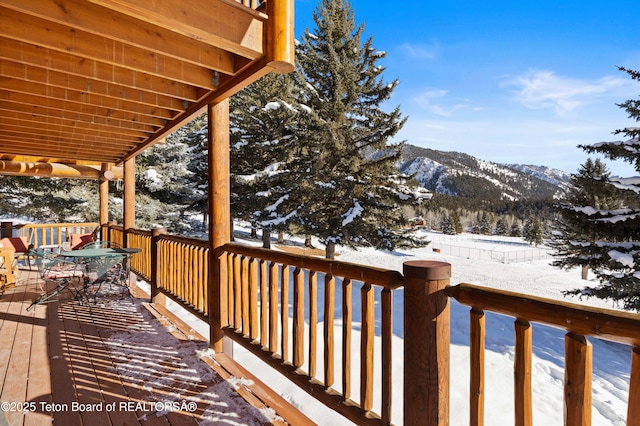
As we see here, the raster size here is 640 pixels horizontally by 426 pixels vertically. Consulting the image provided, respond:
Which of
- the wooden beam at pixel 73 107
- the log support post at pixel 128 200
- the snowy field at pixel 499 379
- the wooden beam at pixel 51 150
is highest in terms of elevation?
the wooden beam at pixel 73 107

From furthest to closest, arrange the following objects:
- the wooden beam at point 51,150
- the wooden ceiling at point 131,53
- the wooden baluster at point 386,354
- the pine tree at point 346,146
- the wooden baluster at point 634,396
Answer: the pine tree at point 346,146
the wooden beam at point 51,150
the wooden ceiling at point 131,53
the wooden baluster at point 386,354
the wooden baluster at point 634,396

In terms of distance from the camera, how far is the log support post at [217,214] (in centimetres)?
316

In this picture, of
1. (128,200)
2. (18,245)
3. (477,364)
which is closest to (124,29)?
(477,364)

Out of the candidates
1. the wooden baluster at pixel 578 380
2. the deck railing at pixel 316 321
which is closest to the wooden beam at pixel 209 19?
the deck railing at pixel 316 321

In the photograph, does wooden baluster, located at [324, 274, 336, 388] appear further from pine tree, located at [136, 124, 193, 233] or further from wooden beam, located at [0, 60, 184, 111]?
pine tree, located at [136, 124, 193, 233]

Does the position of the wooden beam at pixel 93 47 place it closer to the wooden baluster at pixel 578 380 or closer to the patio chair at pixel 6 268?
the wooden baluster at pixel 578 380

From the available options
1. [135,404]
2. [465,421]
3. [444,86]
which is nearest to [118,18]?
[135,404]

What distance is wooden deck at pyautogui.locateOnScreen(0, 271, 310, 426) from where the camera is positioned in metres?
2.17

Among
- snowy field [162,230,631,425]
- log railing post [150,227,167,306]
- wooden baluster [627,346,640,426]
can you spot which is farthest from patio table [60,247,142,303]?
wooden baluster [627,346,640,426]

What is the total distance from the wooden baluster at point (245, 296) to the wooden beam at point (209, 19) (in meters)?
1.63

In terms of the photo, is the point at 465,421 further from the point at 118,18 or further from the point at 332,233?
the point at 332,233

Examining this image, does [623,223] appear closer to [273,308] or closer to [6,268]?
[273,308]

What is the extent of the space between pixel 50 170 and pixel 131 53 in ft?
20.5

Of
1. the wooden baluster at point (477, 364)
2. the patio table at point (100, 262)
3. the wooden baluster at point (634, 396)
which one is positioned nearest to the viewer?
the wooden baluster at point (634, 396)
